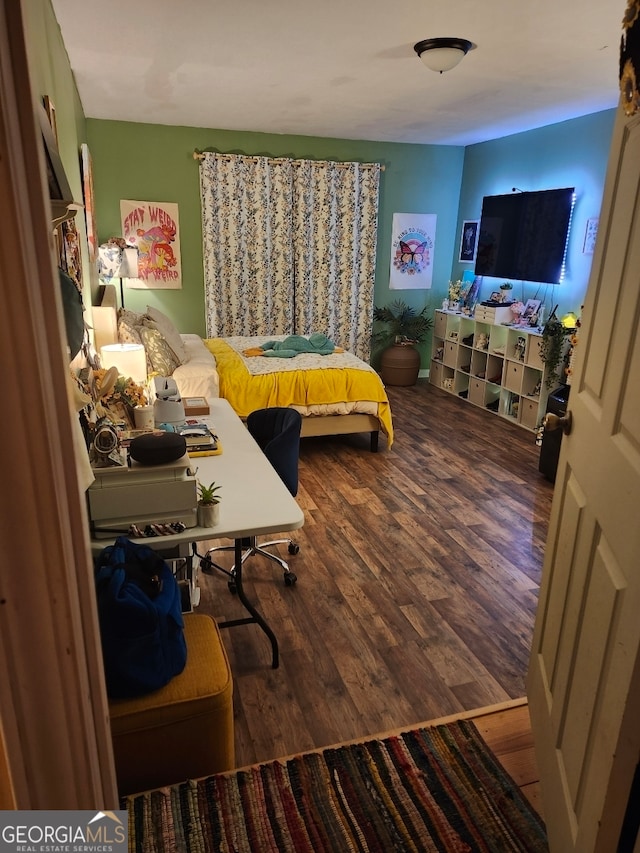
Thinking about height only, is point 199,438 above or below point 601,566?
below

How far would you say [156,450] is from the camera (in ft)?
5.93

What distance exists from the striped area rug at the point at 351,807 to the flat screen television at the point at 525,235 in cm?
433

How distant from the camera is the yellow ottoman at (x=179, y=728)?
1.54 metres

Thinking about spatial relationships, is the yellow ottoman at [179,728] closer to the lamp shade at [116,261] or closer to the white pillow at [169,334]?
the white pillow at [169,334]

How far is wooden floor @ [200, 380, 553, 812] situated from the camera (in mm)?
2049

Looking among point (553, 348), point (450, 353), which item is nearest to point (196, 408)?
point (553, 348)

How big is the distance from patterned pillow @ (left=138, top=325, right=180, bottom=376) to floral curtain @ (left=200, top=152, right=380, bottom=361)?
1.85 meters

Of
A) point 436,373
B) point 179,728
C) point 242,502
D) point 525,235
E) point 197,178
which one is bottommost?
point 436,373

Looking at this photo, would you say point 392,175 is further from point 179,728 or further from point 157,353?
point 179,728

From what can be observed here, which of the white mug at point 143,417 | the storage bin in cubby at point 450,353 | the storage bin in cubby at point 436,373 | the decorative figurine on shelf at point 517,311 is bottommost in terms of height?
the storage bin in cubby at point 436,373

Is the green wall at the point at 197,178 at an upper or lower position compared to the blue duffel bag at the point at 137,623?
upper

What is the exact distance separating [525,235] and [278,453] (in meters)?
3.87

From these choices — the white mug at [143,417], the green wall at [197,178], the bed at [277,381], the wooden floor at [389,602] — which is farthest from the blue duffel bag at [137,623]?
the green wall at [197,178]

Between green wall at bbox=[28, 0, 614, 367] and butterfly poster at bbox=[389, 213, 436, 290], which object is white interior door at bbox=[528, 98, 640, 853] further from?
butterfly poster at bbox=[389, 213, 436, 290]
